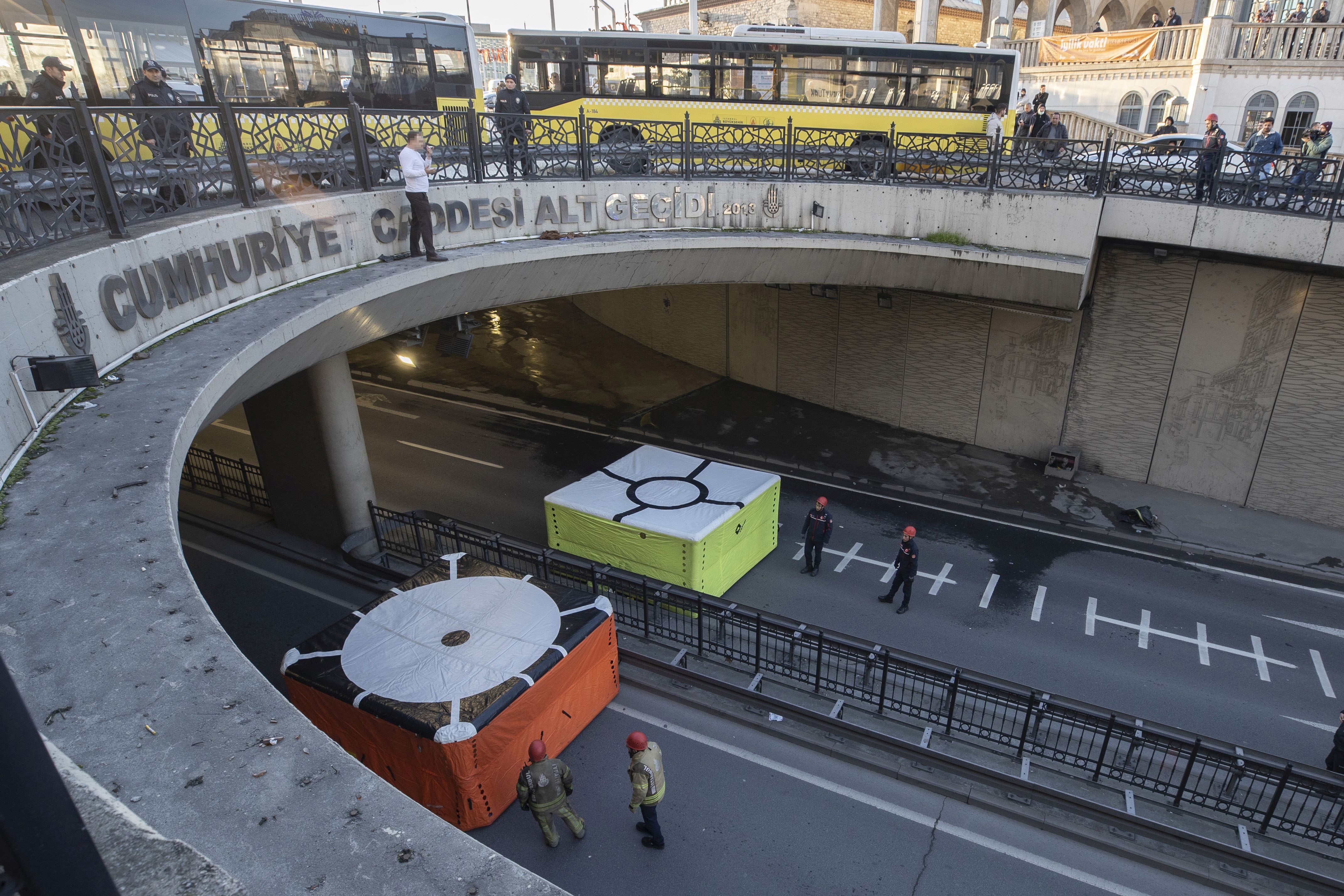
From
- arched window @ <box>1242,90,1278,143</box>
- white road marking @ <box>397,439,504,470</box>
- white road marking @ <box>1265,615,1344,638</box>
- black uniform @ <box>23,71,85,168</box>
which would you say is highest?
black uniform @ <box>23,71,85,168</box>

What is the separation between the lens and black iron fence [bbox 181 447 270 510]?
15062 mm

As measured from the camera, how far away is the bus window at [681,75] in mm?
19125

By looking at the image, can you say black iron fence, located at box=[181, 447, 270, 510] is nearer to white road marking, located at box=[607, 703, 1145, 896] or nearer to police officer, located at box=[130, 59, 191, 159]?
police officer, located at box=[130, 59, 191, 159]

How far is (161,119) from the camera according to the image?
339 inches

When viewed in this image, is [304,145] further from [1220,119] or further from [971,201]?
[1220,119]

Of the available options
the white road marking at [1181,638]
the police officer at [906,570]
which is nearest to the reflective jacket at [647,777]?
the police officer at [906,570]

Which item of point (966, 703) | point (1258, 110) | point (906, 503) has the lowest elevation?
point (906, 503)

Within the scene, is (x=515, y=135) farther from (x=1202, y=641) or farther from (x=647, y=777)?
(x=1202, y=641)

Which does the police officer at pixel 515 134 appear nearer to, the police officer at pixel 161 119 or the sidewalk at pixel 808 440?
the police officer at pixel 161 119

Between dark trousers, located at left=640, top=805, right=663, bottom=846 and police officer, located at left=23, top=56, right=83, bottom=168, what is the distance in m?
7.55

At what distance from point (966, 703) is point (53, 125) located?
11515mm

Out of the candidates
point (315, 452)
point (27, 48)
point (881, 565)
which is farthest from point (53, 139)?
point (881, 565)

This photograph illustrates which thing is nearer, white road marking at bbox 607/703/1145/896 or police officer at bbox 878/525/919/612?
white road marking at bbox 607/703/1145/896

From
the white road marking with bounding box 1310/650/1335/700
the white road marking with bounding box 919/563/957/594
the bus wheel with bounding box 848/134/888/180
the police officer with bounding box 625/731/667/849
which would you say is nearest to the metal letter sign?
the police officer with bounding box 625/731/667/849
